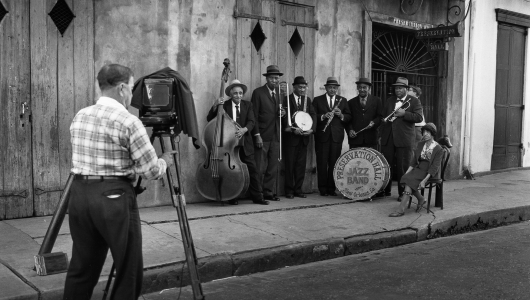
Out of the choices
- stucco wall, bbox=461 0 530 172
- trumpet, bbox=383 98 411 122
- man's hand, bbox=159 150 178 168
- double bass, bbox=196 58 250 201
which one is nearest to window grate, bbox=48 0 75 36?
double bass, bbox=196 58 250 201

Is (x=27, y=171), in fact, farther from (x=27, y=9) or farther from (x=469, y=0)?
(x=469, y=0)

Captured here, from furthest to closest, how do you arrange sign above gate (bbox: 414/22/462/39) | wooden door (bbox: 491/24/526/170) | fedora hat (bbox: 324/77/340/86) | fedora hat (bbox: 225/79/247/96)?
wooden door (bbox: 491/24/526/170) < sign above gate (bbox: 414/22/462/39) < fedora hat (bbox: 324/77/340/86) < fedora hat (bbox: 225/79/247/96)

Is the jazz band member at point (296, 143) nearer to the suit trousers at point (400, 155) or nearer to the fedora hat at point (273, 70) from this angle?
the fedora hat at point (273, 70)

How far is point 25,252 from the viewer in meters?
5.96

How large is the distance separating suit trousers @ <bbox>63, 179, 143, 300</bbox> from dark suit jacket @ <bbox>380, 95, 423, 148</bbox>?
687cm

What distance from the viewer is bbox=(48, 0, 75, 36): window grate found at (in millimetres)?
7574

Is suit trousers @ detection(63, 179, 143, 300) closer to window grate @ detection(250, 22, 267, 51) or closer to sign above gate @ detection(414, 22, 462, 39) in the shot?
window grate @ detection(250, 22, 267, 51)

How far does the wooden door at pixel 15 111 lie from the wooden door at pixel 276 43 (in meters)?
3.21

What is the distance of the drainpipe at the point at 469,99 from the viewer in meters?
13.1

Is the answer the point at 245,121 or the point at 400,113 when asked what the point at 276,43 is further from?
the point at 400,113

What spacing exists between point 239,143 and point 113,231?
16.6ft

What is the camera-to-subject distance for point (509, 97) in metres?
14.3

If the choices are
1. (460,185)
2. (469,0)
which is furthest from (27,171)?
(469,0)

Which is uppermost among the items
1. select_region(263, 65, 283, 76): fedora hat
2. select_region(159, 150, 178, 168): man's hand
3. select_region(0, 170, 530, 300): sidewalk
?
select_region(263, 65, 283, 76): fedora hat
